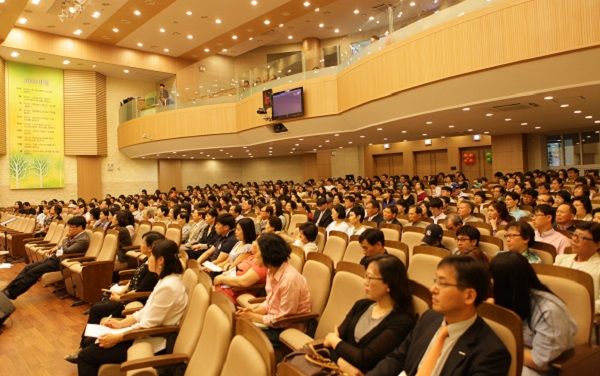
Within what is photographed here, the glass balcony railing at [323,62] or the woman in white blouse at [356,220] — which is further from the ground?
the glass balcony railing at [323,62]

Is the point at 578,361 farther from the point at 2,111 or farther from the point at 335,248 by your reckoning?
the point at 2,111

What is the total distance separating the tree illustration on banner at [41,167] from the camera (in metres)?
19.1

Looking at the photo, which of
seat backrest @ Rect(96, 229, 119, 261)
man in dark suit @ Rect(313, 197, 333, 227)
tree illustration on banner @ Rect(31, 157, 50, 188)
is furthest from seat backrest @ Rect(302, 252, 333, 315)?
tree illustration on banner @ Rect(31, 157, 50, 188)

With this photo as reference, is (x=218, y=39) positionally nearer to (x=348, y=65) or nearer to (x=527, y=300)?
(x=348, y=65)

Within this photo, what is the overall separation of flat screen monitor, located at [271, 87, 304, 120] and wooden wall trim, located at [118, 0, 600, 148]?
0.26 meters

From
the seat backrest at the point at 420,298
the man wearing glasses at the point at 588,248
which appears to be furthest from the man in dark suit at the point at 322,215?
the seat backrest at the point at 420,298

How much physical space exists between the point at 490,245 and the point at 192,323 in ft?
9.85

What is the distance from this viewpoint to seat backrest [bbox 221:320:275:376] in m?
1.89

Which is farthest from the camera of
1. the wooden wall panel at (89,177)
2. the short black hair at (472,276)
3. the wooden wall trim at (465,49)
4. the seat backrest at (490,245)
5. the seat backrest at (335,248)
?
the wooden wall panel at (89,177)

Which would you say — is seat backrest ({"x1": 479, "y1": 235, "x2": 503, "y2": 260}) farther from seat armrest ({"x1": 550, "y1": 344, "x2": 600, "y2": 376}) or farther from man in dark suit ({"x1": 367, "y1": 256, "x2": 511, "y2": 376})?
man in dark suit ({"x1": 367, "y1": 256, "x2": 511, "y2": 376})

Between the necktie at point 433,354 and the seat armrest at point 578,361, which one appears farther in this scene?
the seat armrest at point 578,361

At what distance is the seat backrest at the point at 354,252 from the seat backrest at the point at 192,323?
85.4 inches

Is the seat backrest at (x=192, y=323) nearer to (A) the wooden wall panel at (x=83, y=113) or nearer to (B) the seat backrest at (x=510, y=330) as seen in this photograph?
(B) the seat backrest at (x=510, y=330)

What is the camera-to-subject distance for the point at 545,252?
376 centimetres
